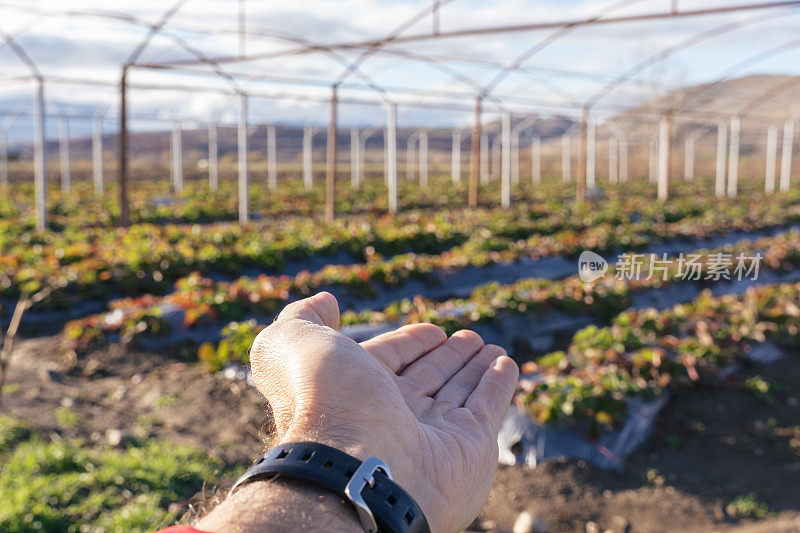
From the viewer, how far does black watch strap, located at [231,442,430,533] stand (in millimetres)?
1075

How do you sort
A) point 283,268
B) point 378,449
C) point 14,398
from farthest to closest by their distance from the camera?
point 283,268
point 14,398
point 378,449

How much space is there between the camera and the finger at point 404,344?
1793mm

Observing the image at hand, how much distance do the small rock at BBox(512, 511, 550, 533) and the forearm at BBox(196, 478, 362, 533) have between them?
9.30ft

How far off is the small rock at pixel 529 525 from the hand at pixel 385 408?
2.17 metres

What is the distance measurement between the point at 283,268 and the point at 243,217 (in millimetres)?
4129

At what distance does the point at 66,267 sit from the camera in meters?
8.64

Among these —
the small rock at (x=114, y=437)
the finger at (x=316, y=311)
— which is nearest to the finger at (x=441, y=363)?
the finger at (x=316, y=311)

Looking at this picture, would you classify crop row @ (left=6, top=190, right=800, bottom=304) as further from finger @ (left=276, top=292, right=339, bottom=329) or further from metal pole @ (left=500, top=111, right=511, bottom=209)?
finger @ (left=276, top=292, right=339, bottom=329)

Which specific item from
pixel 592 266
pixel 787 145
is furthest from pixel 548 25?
pixel 787 145

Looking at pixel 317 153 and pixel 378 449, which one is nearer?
pixel 378 449

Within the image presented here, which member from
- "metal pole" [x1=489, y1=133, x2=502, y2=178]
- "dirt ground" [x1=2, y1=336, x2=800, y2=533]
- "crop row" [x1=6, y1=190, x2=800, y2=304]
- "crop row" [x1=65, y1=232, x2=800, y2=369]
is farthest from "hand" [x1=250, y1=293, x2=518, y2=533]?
"metal pole" [x1=489, y1=133, x2=502, y2=178]

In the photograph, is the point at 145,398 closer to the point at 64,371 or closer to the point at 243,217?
the point at 64,371

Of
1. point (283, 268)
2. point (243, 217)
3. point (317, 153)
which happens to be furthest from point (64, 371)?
point (317, 153)

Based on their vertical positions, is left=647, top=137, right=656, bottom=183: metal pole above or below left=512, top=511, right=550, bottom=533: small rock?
below
